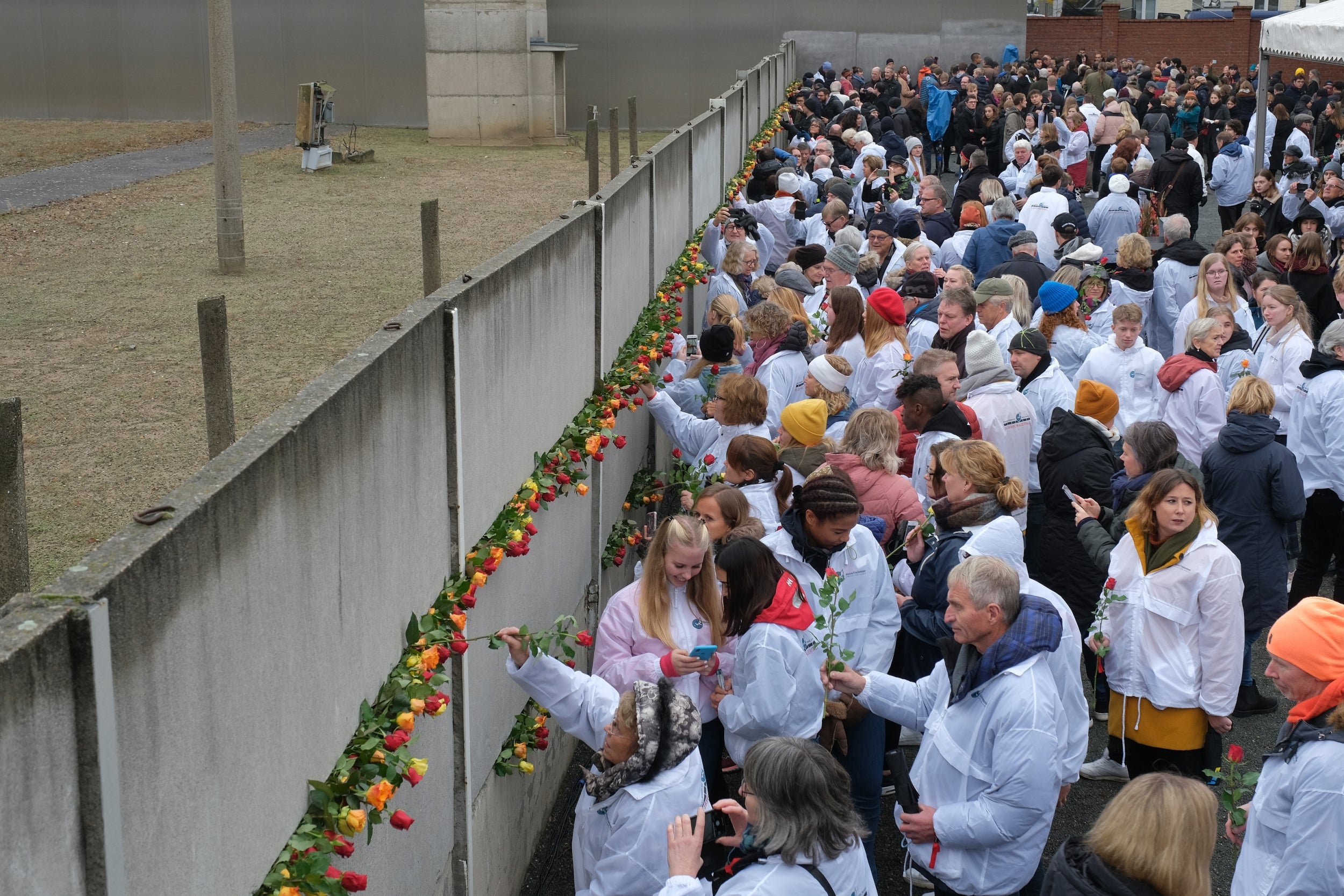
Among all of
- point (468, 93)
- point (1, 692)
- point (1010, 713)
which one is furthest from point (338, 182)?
point (1, 692)

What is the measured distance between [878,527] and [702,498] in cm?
96

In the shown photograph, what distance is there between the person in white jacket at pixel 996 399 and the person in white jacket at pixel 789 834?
4.01 meters

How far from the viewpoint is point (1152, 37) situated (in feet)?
158

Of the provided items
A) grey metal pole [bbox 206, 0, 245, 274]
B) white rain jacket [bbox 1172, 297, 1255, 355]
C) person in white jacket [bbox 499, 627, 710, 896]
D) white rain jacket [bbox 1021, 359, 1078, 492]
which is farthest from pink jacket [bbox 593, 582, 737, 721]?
grey metal pole [bbox 206, 0, 245, 274]

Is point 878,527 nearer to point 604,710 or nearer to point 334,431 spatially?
point 604,710

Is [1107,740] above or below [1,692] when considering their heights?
below

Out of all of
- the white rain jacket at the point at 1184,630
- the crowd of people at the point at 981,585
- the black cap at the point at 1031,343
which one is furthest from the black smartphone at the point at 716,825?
the black cap at the point at 1031,343

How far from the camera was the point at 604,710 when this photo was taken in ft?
15.6

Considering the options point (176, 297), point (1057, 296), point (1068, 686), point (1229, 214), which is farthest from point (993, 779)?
point (1229, 214)

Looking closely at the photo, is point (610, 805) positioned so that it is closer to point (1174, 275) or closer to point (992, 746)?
point (992, 746)

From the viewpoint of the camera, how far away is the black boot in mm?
7453

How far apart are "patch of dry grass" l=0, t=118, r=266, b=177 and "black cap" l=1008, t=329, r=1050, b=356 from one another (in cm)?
1776

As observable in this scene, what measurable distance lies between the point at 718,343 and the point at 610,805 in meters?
4.56

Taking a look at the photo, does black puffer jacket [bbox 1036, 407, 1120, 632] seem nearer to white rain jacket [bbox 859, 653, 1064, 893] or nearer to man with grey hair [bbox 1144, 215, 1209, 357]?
white rain jacket [bbox 859, 653, 1064, 893]
